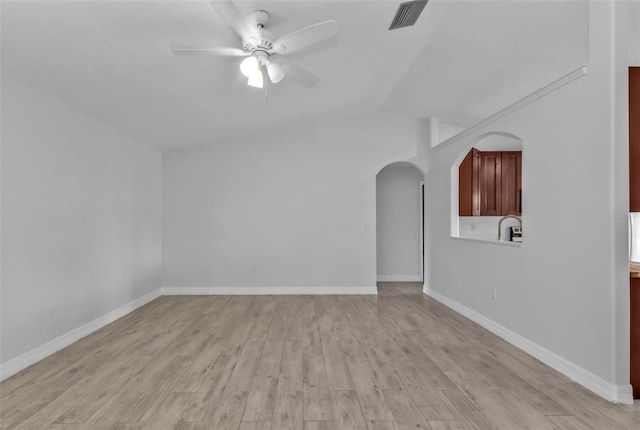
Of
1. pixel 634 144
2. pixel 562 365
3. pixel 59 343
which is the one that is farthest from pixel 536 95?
pixel 59 343

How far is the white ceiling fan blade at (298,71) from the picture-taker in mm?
2705

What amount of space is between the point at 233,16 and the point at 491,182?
5.43m

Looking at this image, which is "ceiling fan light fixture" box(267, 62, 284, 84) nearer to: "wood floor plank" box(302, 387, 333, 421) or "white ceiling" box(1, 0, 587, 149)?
"white ceiling" box(1, 0, 587, 149)

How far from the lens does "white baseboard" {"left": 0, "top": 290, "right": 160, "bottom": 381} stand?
269 centimetres

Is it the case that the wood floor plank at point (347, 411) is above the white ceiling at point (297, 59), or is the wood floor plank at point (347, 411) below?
below

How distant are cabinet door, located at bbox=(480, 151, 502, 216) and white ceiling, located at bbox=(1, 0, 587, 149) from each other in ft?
3.84

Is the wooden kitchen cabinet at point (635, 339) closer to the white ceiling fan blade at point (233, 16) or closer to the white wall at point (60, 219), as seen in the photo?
the white ceiling fan blade at point (233, 16)

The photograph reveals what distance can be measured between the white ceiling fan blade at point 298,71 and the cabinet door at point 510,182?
4495 millimetres

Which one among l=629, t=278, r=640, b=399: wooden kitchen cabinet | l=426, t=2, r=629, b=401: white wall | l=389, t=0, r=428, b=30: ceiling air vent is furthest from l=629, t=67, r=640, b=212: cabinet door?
l=389, t=0, r=428, b=30: ceiling air vent

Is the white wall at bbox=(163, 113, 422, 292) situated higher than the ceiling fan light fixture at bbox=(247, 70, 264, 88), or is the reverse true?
the ceiling fan light fixture at bbox=(247, 70, 264, 88)

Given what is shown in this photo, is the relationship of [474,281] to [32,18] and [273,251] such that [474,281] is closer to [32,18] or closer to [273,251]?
[273,251]

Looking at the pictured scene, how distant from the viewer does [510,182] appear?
605 centimetres

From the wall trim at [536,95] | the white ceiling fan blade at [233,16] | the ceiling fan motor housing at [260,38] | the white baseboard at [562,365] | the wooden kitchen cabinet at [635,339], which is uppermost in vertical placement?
the ceiling fan motor housing at [260,38]

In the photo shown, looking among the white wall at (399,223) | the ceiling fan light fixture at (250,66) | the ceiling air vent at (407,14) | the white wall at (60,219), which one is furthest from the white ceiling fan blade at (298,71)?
the white wall at (399,223)
